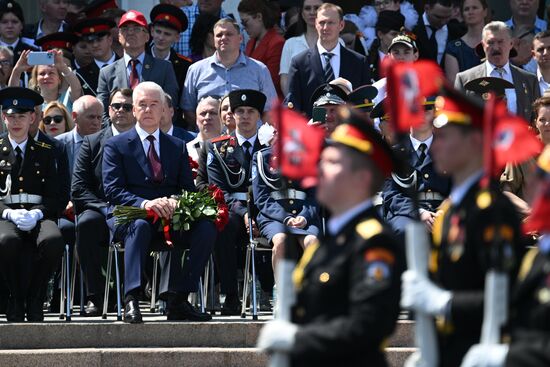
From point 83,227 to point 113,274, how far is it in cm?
117

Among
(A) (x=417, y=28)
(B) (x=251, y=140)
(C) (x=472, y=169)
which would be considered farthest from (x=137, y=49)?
(C) (x=472, y=169)

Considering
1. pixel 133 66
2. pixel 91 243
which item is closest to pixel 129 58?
pixel 133 66

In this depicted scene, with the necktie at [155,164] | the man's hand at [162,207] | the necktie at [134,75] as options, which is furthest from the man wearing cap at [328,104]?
the necktie at [134,75]

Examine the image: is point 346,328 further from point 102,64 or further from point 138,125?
point 102,64

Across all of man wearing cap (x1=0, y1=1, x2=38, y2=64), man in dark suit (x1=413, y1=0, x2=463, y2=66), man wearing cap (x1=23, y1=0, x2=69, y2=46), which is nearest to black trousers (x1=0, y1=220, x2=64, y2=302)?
man wearing cap (x1=0, y1=1, x2=38, y2=64)

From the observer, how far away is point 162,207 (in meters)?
12.1

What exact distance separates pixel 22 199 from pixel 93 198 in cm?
71

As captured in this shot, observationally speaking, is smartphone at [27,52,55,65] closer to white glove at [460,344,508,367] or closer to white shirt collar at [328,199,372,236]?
white shirt collar at [328,199,372,236]

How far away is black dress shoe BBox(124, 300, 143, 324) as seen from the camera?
11820 mm

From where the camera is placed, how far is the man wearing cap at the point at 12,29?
16516mm

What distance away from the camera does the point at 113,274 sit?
13.7 metres

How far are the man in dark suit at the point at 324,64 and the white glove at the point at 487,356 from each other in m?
8.97

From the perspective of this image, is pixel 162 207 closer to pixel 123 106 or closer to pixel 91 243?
pixel 91 243

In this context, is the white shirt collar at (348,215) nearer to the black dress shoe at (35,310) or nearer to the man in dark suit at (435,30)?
the black dress shoe at (35,310)
